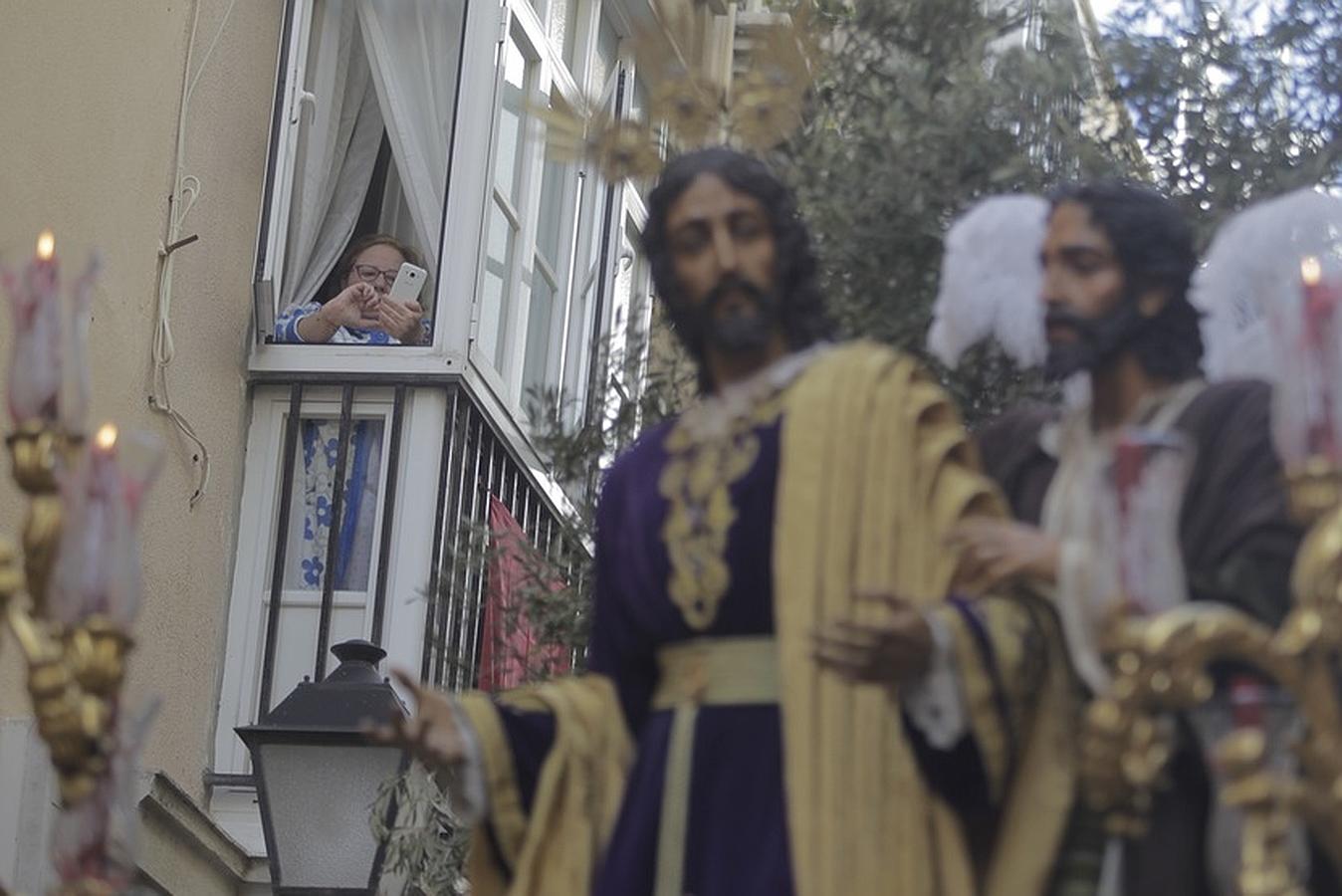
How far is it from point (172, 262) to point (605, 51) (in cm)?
434

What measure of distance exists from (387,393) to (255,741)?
4.50m

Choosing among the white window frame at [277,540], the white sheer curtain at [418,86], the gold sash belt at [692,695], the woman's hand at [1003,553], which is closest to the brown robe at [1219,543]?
the woman's hand at [1003,553]

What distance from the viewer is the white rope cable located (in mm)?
12633

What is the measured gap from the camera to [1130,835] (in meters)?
5.37

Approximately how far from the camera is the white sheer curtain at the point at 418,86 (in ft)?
46.4

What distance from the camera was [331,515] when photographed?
13.5 metres

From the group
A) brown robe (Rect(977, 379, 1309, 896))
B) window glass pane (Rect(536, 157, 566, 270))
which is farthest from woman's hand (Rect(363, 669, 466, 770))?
window glass pane (Rect(536, 157, 566, 270))

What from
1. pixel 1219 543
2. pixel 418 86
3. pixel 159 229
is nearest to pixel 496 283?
pixel 418 86

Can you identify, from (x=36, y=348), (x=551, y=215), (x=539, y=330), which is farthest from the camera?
(x=551, y=215)

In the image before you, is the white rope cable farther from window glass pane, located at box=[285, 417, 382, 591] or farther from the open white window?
the open white window

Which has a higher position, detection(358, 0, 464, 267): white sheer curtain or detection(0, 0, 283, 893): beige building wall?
detection(358, 0, 464, 267): white sheer curtain

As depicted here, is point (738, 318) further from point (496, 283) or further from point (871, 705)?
point (496, 283)

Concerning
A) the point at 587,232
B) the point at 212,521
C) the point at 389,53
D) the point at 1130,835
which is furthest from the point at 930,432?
the point at 587,232

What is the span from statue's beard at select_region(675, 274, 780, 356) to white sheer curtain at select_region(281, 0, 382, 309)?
805 cm
